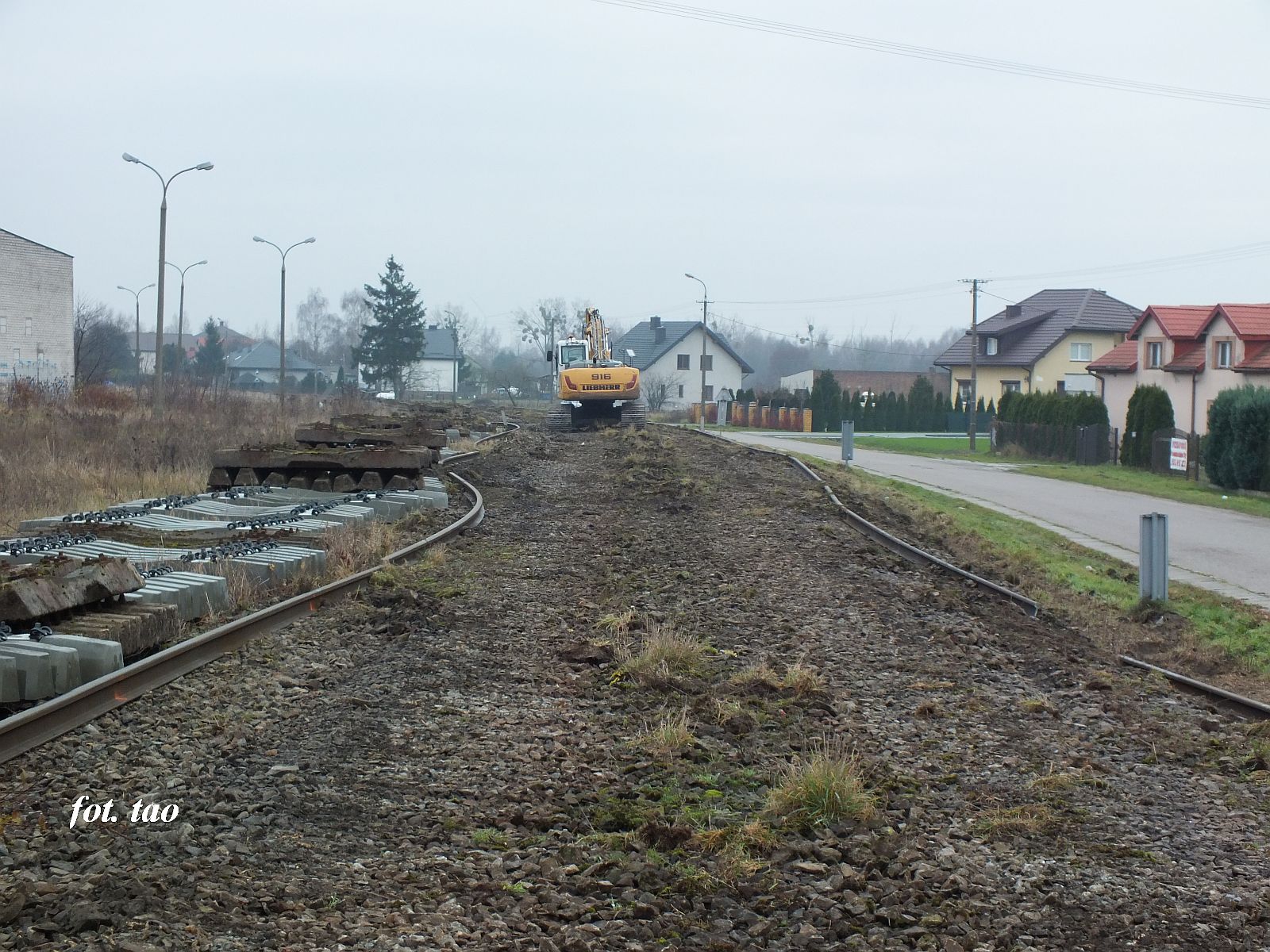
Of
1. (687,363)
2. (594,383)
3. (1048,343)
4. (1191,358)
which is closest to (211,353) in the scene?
(687,363)

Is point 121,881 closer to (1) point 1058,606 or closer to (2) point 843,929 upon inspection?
(2) point 843,929

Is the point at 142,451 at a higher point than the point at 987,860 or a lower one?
higher

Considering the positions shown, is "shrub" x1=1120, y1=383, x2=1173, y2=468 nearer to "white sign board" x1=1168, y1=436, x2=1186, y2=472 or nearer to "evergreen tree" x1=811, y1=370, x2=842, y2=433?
"white sign board" x1=1168, y1=436, x2=1186, y2=472

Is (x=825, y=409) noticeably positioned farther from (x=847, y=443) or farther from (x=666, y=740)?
(x=666, y=740)

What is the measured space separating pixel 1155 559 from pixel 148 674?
10253 millimetres

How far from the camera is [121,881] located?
4191 millimetres

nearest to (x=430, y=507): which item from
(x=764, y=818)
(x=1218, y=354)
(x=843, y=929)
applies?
(x=764, y=818)

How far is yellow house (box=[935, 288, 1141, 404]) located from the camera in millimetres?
70688

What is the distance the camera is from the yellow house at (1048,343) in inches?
2783

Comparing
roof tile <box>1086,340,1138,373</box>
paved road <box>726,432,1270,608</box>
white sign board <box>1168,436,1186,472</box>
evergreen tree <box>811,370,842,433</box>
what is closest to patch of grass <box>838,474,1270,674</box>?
paved road <box>726,432,1270,608</box>

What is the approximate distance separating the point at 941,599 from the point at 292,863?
24.9ft

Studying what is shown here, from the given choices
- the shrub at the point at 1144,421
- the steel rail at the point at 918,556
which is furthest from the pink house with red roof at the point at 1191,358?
the steel rail at the point at 918,556

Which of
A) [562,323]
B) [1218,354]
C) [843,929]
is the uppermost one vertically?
[562,323]

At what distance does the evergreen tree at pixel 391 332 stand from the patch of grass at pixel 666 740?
84.4 metres
